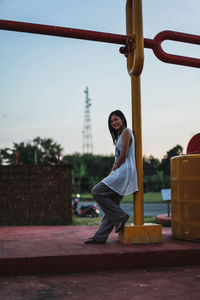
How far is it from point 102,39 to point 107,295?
254cm

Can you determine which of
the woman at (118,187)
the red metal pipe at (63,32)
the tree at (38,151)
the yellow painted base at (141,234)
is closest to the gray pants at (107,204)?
the woman at (118,187)

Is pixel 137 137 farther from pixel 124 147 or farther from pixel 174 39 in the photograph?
pixel 174 39

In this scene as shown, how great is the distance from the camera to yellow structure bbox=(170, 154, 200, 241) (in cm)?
371

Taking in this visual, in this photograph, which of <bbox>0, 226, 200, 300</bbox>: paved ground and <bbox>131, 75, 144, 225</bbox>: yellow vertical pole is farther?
<bbox>131, 75, 144, 225</bbox>: yellow vertical pole

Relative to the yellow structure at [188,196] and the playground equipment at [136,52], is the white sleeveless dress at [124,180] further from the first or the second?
the yellow structure at [188,196]

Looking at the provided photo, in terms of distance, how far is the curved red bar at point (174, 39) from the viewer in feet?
12.6

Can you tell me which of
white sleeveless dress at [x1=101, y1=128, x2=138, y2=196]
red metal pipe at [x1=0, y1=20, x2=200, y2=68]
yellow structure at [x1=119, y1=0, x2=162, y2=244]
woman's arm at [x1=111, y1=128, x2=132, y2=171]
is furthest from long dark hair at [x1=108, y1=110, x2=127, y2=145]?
red metal pipe at [x1=0, y1=20, x2=200, y2=68]

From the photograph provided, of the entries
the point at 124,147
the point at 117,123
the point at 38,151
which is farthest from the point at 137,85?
the point at 38,151

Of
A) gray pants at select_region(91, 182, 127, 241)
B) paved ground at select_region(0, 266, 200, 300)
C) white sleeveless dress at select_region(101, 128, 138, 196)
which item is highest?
white sleeveless dress at select_region(101, 128, 138, 196)

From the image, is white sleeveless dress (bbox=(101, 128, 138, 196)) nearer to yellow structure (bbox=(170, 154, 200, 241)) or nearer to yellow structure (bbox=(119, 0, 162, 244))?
yellow structure (bbox=(119, 0, 162, 244))

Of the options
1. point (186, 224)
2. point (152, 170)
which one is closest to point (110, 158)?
point (152, 170)

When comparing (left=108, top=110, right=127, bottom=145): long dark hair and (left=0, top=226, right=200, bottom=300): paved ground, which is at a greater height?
(left=108, top=110, right=127, bottom=145): long dark hair

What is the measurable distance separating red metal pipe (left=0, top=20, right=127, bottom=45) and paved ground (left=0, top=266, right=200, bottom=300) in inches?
92.7

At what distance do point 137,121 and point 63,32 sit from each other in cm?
122
